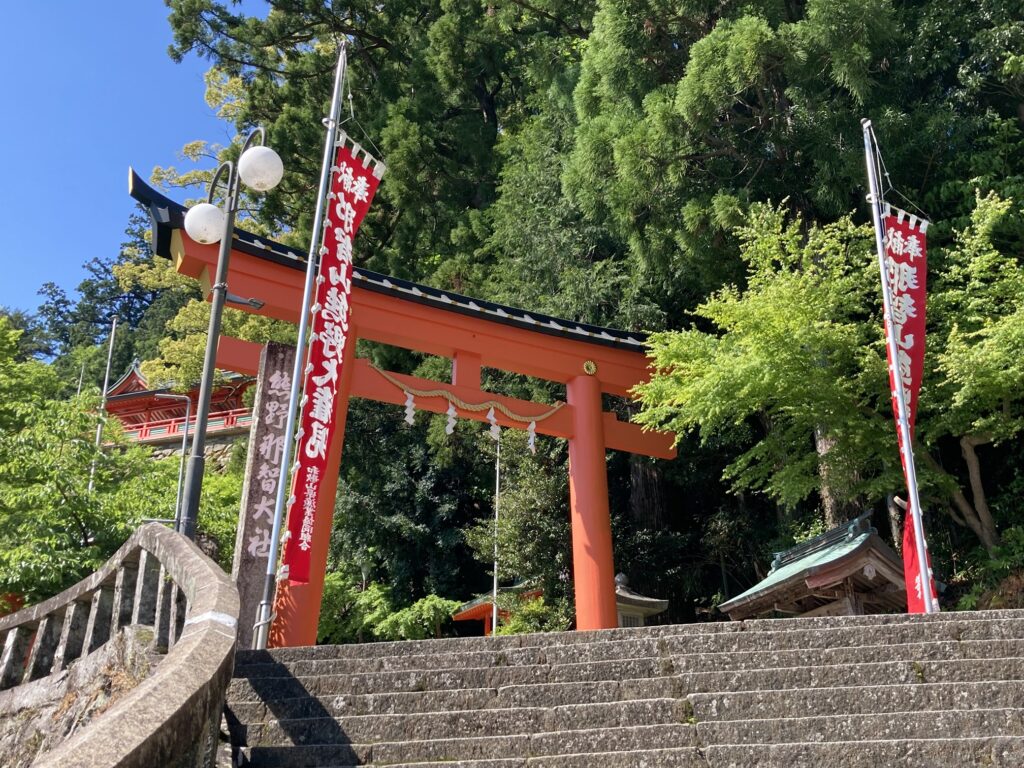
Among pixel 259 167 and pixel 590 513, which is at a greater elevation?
pixel 259 167

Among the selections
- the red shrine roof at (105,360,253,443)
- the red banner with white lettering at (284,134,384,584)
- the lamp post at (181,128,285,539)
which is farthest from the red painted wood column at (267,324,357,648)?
the red shrine roof at (105,360,253,443)

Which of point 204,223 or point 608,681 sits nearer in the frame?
point 608,681

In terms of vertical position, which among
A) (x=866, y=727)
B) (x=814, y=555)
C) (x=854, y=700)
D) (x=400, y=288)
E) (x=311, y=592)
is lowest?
(x=866, y=727)

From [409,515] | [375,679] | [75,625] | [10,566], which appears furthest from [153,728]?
[409,515]

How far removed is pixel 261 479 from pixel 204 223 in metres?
2.68

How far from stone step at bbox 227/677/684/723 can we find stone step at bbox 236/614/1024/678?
313mm

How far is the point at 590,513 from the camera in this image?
1360 cm

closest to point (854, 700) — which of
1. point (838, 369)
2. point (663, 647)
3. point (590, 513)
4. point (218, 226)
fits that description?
point (663, 647)

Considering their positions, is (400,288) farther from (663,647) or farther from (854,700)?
(854,700)

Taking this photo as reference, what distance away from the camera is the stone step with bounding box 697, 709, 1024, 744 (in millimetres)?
4418

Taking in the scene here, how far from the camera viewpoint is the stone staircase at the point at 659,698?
439cm

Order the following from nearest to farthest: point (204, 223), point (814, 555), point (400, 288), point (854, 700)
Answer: point (854, 700) < point (204, 223) < point (814, 555) < point (400, 288)

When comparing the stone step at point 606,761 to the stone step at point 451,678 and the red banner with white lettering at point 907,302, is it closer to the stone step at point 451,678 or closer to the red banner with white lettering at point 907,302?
the stone step at point 451,678

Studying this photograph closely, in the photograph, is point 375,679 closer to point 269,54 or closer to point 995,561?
point 995,561
